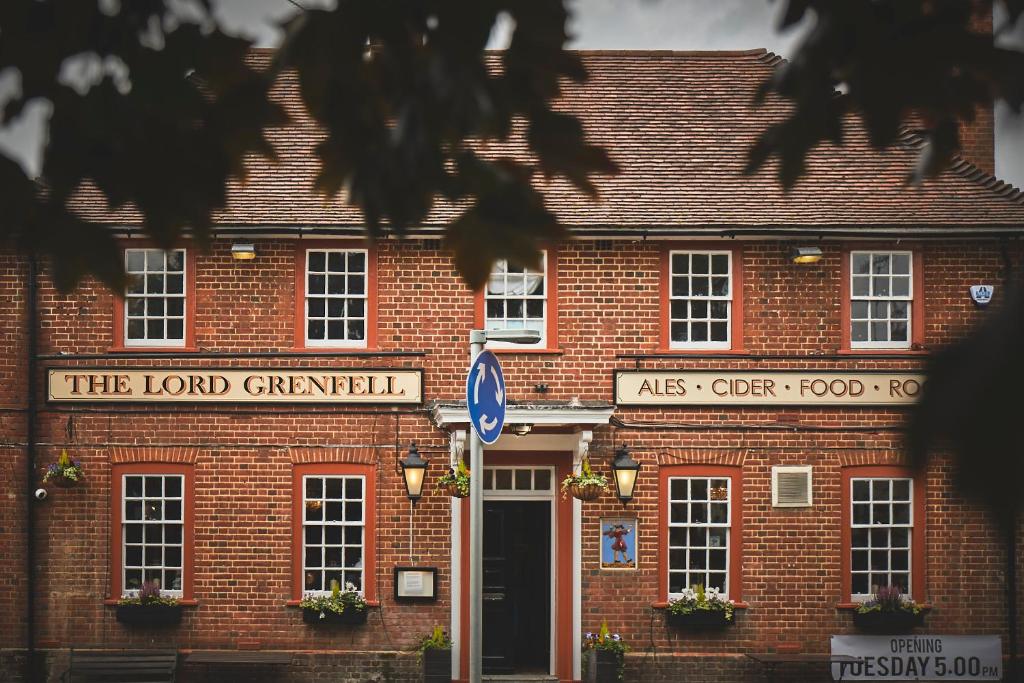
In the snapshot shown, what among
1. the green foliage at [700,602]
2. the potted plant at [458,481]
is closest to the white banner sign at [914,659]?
the green foliage at [700,602]

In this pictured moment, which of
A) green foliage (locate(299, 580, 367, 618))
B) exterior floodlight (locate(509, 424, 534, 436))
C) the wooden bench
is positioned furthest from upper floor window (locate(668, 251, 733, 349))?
the wooden bench

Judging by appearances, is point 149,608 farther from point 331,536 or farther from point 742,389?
point 742,389

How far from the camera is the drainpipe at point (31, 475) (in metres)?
13.5

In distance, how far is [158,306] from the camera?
14.0 m

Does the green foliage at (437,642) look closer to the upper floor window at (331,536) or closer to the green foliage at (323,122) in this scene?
the upper floor window at (331,536)

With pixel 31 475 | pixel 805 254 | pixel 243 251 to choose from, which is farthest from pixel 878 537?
pixel 31 475

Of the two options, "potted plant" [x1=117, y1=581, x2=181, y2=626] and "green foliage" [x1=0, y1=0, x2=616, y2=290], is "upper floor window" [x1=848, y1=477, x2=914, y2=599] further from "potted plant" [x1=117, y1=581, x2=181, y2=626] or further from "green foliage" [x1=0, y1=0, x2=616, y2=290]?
"green foliage" [x1=0, y1=0, x2=616, y2=290]

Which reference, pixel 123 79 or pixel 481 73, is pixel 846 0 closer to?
pixel 481 73

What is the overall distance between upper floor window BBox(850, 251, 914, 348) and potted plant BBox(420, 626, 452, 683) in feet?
20.8

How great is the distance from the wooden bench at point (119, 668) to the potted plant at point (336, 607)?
5.48 ft

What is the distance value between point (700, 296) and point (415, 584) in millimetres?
5037

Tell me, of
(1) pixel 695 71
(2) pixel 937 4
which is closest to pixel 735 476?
(1) pixel 695 71

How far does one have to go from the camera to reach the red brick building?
1358cm

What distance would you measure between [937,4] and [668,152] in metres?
12.4
